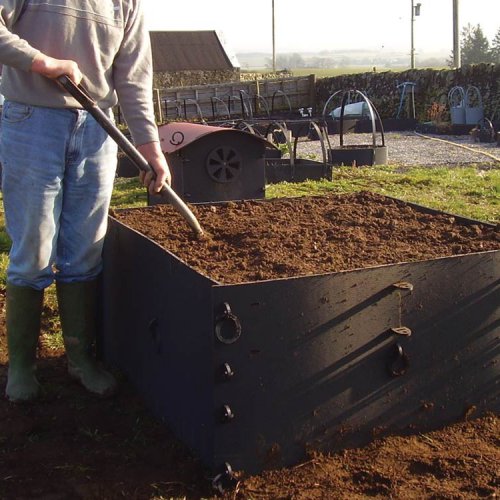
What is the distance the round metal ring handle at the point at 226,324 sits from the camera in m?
2.31

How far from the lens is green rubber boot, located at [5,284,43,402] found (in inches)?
124

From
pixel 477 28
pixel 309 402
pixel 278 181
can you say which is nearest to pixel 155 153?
pixel 309 402

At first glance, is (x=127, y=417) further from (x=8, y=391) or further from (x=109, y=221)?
(x=109, y=221)

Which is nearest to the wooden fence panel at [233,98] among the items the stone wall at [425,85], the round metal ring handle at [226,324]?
the stone wall at [425,85]

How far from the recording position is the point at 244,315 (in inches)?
Result: 93.0

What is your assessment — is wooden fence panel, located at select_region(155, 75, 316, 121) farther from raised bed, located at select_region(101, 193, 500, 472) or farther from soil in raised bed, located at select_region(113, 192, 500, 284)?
raised bed, located at select_region(101, 193, 500, 472)

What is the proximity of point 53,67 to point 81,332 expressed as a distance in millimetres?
1121

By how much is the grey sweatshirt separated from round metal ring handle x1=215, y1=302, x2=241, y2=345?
1.13m

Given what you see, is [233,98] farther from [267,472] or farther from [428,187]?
[267,472]

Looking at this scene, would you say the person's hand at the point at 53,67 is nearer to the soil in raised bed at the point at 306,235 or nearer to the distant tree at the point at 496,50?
the soil in raised bed at the point at 306,235

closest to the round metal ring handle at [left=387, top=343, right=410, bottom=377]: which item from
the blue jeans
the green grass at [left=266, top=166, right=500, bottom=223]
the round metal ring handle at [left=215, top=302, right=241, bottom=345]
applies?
the round metal ring handle at [left=215, top=302, right=241, bottom=345]

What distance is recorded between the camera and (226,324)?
2328 mm

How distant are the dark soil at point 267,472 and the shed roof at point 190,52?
36.6 meters

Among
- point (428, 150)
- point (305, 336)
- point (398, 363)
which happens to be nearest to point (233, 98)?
point (428, 150)
